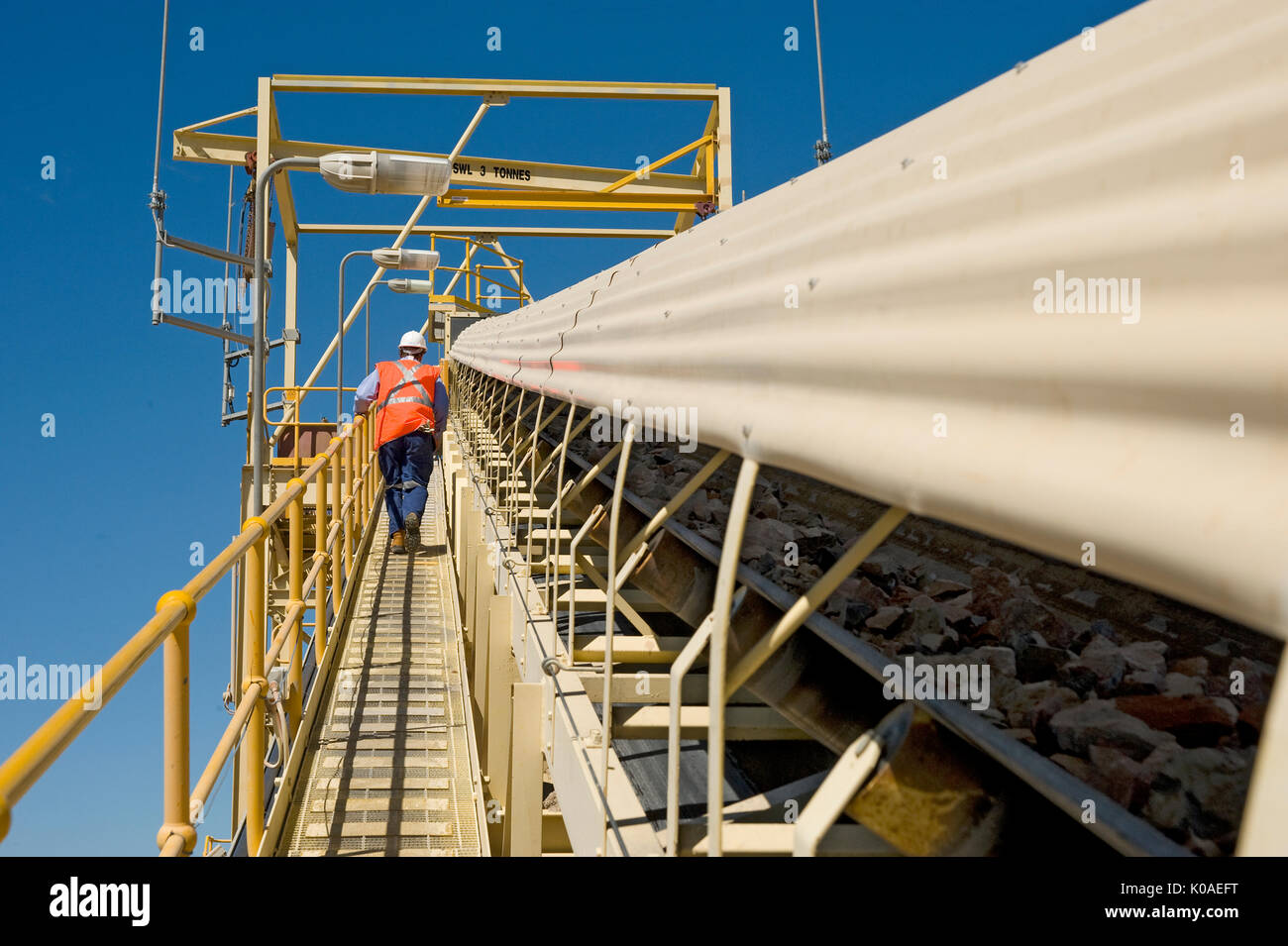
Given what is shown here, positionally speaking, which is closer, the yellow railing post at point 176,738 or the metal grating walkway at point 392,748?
the yellow railing post at point 176,738

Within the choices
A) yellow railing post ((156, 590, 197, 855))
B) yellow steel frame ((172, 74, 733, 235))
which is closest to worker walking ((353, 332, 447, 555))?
yellow steel frame ((172, 74, 733, 235))

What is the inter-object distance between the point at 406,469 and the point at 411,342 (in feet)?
4.27

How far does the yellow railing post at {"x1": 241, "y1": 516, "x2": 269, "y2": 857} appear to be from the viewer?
3.46m

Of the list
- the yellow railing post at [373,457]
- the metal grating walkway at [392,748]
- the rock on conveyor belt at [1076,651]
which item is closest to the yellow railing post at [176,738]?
the rock on conveyor belt at [1076,651]

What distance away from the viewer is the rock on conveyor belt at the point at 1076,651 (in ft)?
4.74

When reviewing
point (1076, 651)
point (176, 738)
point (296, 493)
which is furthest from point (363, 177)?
point (1076, 651)

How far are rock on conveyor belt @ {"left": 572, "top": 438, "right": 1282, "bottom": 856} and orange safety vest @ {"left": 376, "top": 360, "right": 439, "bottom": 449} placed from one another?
7.11 m

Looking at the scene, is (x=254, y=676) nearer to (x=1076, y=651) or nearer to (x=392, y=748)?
(x=392, y=748)

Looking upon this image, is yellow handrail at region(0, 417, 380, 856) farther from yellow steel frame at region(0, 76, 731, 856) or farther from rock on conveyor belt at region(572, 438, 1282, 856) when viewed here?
rock on conveyor belt at region(572, 438, 1282, 856)

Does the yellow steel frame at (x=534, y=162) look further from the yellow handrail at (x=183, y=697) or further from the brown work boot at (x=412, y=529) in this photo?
the yellow handrail at (x=183, y=697)

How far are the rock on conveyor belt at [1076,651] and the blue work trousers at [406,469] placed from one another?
702 centimetres

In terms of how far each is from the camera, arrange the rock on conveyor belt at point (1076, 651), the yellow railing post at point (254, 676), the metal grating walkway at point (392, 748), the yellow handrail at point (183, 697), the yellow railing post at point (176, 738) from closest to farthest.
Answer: the rock on conveyor belt at point (1076, 651) < the yellow handrail at point (183, 697) < the yellow railing post at point (176, 738) < the yellow railing post at point (254, 676) < the metal grating walkway at point (392, 748)

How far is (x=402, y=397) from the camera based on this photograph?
9.82 metres
